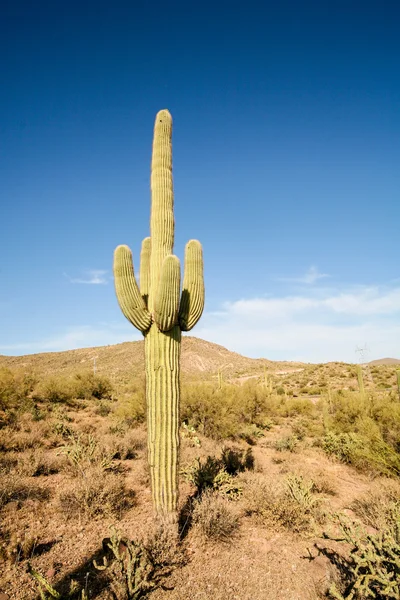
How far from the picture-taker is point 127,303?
4.95 m

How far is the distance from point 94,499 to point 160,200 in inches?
204

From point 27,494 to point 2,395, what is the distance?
25.8 ft

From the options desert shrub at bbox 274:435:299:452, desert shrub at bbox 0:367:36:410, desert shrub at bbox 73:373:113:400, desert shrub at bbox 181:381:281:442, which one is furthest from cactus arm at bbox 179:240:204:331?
desert shrub at bbox 73:373:113:400

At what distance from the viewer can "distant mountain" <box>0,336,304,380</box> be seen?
148ft

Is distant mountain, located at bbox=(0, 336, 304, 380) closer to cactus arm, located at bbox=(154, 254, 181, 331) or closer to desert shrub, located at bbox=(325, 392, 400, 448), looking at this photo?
desert shrub, located at bbox=(325, 392, 400, 448)

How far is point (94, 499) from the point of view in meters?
5.42

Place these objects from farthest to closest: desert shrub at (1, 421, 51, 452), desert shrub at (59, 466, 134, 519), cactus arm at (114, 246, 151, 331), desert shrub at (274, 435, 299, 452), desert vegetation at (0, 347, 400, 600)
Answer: desert shrub at (274, 435, 299, 452)
desert shrub at (1, 421, 51, 452)
desert shrub at (59, 466, 134, 519)
cactus arm at (114, 246, 151, 331)
desert vegetation at (0, 347, 400, 600)

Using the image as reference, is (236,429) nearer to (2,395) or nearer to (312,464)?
(312,464)

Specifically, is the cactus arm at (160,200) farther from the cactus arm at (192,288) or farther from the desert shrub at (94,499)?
the desert shrub at (94,499)

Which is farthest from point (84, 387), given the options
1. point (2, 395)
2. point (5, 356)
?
point (5, 356)

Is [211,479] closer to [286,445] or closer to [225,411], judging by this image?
[286,445]

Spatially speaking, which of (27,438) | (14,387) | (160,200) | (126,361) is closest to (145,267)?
(160,200)

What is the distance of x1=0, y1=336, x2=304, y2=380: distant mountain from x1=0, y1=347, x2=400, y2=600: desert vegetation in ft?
110

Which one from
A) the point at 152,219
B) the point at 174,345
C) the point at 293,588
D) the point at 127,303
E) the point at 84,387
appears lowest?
the point at 293,588
